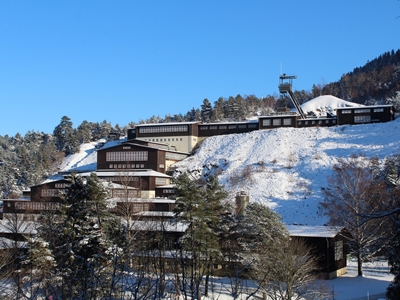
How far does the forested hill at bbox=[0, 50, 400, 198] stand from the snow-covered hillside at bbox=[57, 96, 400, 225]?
20093mm

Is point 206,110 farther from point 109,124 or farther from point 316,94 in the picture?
point 316,94

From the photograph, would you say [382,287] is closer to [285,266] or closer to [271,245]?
[271,245]

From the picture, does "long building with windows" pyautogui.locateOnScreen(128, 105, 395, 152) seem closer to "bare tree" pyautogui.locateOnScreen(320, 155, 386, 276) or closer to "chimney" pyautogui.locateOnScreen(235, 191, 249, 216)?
"bare tree" pyautogui.locateOnScreen(320, 155, 386, 276)

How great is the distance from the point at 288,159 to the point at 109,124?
6187cm

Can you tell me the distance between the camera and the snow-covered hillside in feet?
162

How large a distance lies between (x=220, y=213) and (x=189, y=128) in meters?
45.6

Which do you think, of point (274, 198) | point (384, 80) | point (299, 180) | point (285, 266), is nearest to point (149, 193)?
point (274, 198)

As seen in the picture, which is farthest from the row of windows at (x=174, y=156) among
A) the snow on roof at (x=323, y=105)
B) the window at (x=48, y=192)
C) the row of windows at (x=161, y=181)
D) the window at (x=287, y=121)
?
the snow on roof at (x=323, y=105)

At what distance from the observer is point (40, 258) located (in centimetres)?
2230

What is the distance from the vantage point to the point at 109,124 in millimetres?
110625

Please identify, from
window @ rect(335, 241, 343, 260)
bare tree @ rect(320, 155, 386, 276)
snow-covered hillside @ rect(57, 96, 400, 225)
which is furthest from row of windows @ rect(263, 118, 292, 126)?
window @ rect(335, 241, 343, 260)

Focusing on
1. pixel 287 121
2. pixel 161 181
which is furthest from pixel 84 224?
pixel 287 121

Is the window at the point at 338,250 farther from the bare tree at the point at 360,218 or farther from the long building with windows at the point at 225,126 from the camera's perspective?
the long building with windows at the point at 225,126

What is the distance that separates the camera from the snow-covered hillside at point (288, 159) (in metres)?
49.4
